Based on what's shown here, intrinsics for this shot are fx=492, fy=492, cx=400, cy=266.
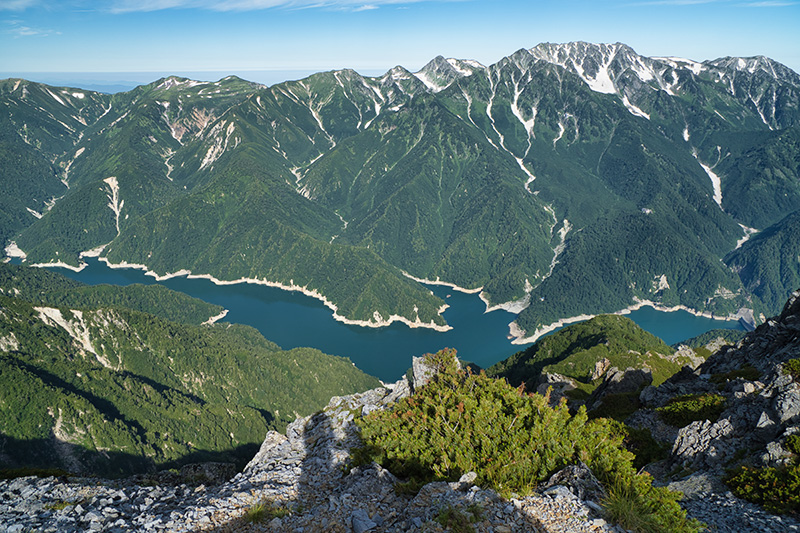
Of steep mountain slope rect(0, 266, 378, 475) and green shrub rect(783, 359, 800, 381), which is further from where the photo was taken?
steep mountain slope rect(0, 266, 378, 475)

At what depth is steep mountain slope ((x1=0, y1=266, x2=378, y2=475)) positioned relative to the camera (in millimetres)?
117250

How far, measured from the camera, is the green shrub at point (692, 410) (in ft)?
139

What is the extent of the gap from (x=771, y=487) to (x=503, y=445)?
14237 mm

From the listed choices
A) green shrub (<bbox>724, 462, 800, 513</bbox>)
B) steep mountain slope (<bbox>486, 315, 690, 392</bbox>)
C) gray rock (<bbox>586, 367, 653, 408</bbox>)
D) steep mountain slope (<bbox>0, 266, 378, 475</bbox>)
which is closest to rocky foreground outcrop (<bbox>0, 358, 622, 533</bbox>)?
Answer: green shrub (<bbox>724, 462, 800, 513</bbox>)

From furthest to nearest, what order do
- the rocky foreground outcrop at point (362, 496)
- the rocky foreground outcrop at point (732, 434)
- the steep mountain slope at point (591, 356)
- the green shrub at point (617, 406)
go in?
1. the steep mountain slope at point (591, 356)
2. the green shrub at point (617, 406)
3. the rocky foreground outcrop at point (732, 434)
4. the rocky foreground outcrop at point (362, 496)

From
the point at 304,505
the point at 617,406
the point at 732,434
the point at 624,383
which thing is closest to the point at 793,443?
the point at 732,434

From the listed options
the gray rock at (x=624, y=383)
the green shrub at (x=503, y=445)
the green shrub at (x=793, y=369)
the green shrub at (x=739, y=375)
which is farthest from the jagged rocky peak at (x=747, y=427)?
the gray rock at (x=624, y=383)

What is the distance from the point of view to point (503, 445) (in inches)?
1117

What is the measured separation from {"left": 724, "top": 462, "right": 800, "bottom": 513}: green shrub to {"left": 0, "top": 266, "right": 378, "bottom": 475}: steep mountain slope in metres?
127

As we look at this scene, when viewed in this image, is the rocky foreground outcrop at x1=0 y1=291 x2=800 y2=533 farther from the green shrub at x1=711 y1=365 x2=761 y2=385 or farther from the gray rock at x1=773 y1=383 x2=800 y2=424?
the green shrub at x1=711 y1=365 x2=761 y2=385

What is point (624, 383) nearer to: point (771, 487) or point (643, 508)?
point (771, 487)

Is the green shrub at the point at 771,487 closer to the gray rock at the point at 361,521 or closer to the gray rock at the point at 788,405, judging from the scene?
the gray rock at the point at 788,405

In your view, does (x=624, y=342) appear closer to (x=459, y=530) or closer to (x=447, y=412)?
(x=447, y=412)

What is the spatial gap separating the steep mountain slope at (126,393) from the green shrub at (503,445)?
113 m
